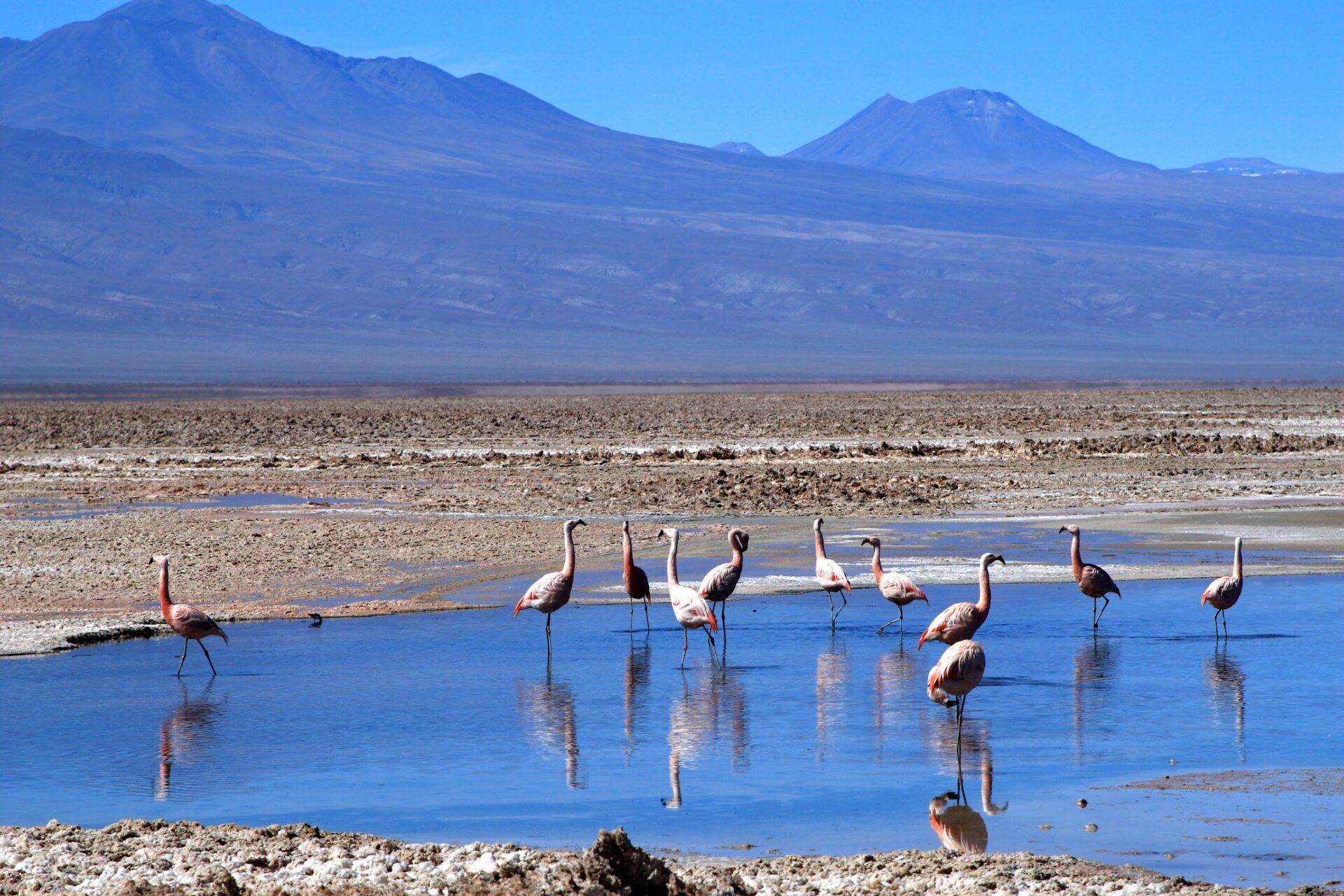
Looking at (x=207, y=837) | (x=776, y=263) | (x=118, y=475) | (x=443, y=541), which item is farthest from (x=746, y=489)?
(x=776, y=263)

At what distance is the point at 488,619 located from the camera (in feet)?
42.7

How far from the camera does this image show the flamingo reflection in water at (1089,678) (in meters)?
9.16

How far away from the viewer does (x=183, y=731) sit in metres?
9.32

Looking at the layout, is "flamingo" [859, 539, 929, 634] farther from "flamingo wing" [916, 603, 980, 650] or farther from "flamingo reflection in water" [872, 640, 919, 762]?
"flamingo wing" [916, 603, 980, 650]

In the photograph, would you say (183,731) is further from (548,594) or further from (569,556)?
(569,556)

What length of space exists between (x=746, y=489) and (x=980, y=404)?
29036 mm

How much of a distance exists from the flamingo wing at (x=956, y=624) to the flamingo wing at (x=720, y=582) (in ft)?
7.18

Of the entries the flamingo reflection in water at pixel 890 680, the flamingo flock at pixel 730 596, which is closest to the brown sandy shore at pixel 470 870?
the flamingo reflection in water at pixel 890 680

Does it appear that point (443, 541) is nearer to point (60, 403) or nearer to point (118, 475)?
point (118, 475)

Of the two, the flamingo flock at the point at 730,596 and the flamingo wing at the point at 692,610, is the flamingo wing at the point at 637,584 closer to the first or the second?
the flamingo flock at the point at 730,596

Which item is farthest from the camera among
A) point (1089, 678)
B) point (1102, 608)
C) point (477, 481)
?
point (477, 481)

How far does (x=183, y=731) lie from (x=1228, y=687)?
6145 mm

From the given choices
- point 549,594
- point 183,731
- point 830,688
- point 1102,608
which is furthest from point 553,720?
point 1102,608

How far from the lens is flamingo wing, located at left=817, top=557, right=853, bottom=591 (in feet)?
42.2
